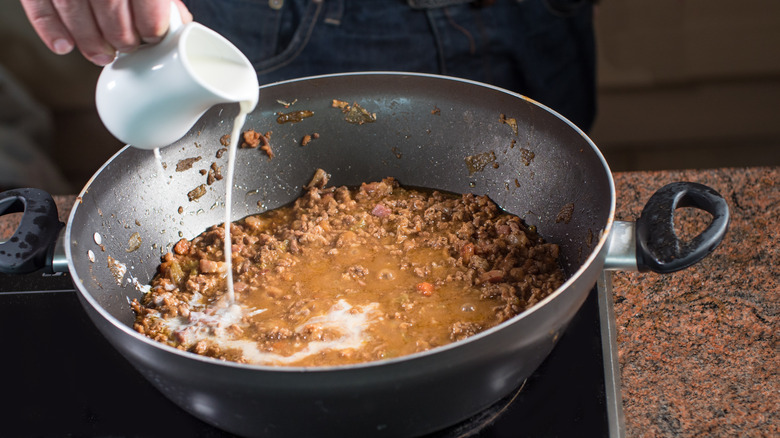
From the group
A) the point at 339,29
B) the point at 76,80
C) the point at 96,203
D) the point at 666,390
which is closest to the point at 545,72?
the point at 339,29

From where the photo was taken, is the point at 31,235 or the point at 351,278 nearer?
the point at 31,235

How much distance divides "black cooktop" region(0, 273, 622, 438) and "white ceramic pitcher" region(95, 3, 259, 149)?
369 mm

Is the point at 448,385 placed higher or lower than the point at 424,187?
higher

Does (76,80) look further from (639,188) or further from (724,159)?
(724,159)

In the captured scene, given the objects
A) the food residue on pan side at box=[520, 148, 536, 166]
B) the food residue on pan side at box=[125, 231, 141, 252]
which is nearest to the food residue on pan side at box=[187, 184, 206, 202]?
the food residue on pan side at box=[125, 231, 141, 252]

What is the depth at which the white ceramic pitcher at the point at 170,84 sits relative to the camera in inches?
40.5

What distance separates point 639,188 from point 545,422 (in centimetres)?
66

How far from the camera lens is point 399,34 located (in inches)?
71.3

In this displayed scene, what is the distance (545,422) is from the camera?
3.33 feet

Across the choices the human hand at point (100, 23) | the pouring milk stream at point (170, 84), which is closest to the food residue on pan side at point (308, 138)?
the pouring milk stream at point (170, 84)

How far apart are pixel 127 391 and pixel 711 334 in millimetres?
920

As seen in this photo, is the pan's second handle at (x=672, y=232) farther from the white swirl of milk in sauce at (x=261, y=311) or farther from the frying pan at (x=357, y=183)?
the white swirl of milk in sauce at (x=261, y=311)

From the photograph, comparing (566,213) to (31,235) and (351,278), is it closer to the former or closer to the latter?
(351,278)

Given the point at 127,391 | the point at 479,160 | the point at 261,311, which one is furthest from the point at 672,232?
the point at 127,391
